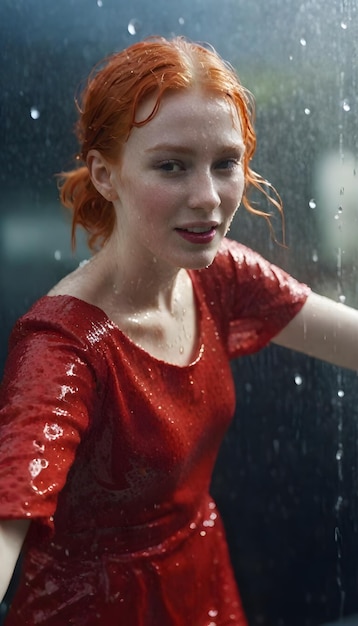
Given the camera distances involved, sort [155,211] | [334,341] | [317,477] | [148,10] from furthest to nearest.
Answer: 1. [317,477]
2. [148,10]
3. [334,341]
4. [155,211]

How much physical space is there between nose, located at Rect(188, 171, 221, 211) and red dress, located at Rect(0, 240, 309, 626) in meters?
0.16

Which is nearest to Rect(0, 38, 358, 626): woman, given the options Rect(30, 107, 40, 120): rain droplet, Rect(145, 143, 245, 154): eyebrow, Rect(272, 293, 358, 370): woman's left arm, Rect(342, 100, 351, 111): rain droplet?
Rect(145, 143, 245, 154): eyebrow

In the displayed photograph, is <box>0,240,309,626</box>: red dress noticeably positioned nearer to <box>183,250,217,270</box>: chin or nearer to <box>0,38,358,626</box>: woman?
<box>0,38,358,626</box>: woman

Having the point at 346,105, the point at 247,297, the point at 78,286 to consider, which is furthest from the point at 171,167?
the point at 346,105

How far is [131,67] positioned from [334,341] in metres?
0.44

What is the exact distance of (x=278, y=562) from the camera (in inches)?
62.8

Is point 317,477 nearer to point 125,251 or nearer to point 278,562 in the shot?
point 278,562

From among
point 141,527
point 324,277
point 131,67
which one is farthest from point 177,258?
point 324,277

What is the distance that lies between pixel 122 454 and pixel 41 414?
0.16 meters

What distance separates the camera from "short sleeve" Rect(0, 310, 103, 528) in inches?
31.5

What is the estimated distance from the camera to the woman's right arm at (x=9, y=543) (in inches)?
31.4

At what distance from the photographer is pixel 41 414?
0.84 metres

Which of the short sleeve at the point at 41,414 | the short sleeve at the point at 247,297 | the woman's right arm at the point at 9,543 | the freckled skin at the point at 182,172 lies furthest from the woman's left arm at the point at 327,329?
the woman's right arm at the point at 9,543

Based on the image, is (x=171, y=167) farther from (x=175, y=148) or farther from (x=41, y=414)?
(x=41, y=414)
